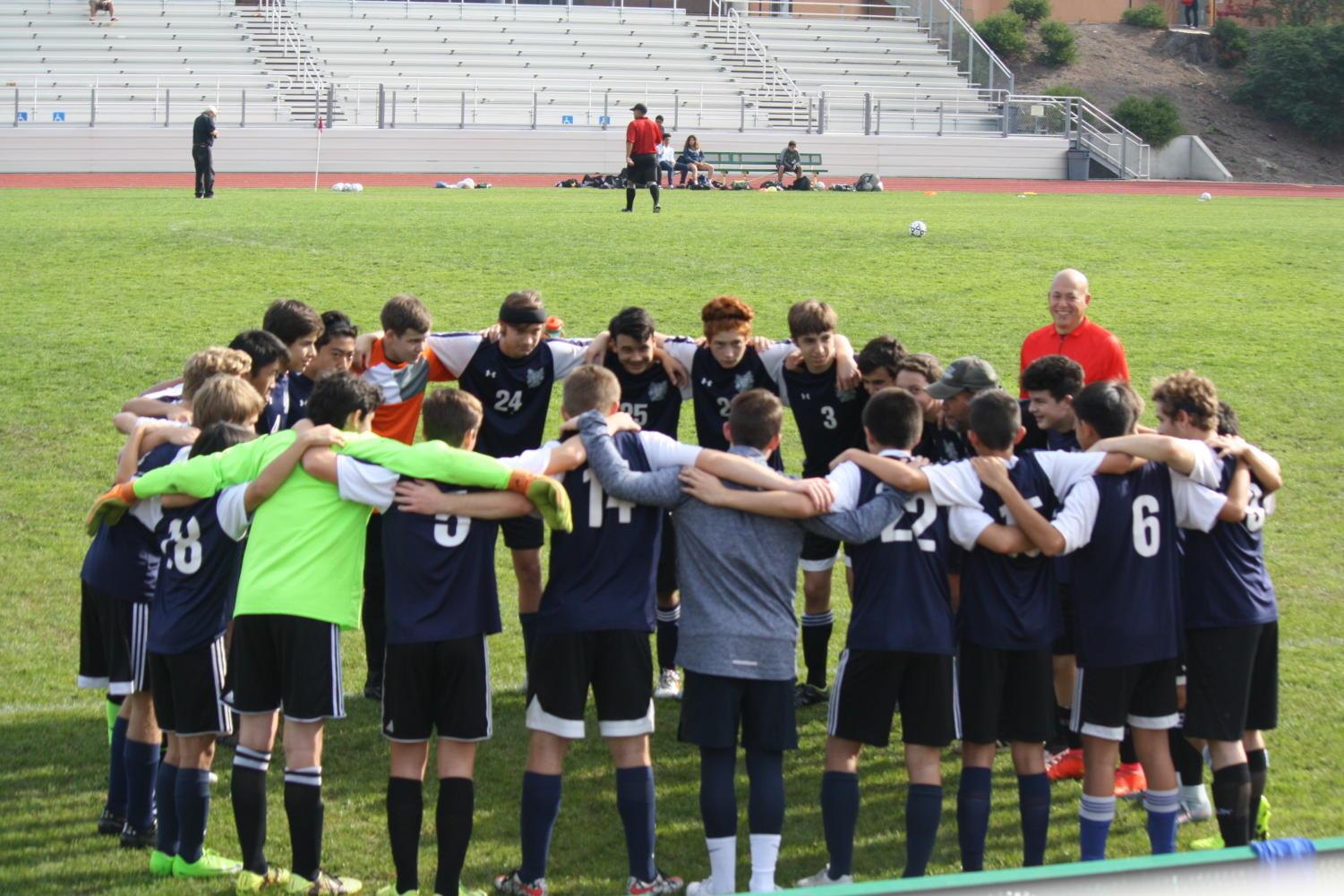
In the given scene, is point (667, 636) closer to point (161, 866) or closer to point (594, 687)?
point (594, 687)

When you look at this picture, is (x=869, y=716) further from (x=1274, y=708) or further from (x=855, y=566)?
(x=1274, y=708)

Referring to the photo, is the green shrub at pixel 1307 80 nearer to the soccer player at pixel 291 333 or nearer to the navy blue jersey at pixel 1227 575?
the navy blue jersey at pixel 1227 575

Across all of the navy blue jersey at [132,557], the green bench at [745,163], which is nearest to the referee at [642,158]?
the green bench at [745,163]

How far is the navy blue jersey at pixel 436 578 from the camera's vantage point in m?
5.16

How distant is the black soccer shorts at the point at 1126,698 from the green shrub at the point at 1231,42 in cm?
5583

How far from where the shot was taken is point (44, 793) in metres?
6.14

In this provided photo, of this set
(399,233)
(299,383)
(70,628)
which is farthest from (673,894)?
(399,233)

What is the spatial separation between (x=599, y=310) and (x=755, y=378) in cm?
851

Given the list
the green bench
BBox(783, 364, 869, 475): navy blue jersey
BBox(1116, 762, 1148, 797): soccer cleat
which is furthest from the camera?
the green bench

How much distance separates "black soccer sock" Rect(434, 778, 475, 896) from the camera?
5086mm

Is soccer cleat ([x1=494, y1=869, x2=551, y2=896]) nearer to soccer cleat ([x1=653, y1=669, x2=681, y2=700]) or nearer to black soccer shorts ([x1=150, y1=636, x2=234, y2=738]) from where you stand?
black soccer shorts ([x1=150, y1=636, x2=234, y2=738])

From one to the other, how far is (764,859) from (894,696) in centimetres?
73

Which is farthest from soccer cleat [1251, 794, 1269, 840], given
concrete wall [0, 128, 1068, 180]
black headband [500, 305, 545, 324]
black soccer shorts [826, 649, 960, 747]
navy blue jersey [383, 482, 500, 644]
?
concrete wall [0, 128, 1068, 180]

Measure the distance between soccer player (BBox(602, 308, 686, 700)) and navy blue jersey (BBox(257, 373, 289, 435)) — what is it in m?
1.49
